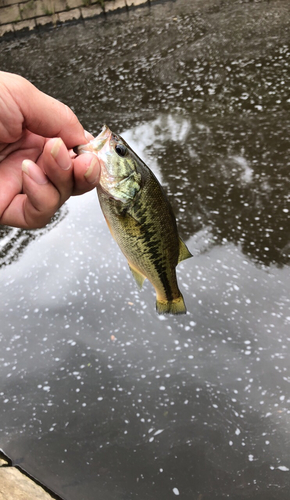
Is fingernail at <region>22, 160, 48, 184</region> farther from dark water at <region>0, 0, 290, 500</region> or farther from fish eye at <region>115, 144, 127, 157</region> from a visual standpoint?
dark water at <region>0, 0, 290, 500</region>

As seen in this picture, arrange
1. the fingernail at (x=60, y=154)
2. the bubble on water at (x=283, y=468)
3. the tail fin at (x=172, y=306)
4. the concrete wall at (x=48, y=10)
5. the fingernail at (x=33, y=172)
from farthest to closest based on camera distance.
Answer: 1. the concrete wall at (x=48, y=10)
2. the bubble on water at (x=283, y=468)
3. the tail fin at (x=172, y=306)
4. the fingernail at (x=33, y=172)
5. the fingernail at (x=60, y=154)

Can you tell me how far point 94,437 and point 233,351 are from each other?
3.41 ft

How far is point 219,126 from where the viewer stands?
Answer: 4.80 m

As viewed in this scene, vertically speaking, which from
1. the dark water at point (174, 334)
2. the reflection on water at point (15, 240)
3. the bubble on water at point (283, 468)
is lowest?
the bubble on water at point (283, 468)

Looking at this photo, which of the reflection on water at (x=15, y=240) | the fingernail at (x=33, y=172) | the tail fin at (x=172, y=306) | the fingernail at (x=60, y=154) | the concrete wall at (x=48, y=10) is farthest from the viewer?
the concrete wall at (x=48, y=10)

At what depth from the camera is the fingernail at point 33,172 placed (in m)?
1.39

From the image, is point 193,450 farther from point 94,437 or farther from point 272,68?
point 272,68

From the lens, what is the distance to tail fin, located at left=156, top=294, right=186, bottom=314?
176cm

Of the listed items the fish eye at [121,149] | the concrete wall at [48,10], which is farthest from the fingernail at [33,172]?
the concrete wall at [48,10]

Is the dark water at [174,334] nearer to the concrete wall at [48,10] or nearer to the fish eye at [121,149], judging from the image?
the fish eye at [121,149]

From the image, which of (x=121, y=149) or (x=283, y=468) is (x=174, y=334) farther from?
(x=121, y=149)

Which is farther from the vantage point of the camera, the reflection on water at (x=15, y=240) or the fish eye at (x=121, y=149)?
the reflection on water at (x=15, y=240)

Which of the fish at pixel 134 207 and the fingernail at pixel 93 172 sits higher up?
the fingernail at pixel 93 172

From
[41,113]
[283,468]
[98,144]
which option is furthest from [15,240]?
[283,468]
